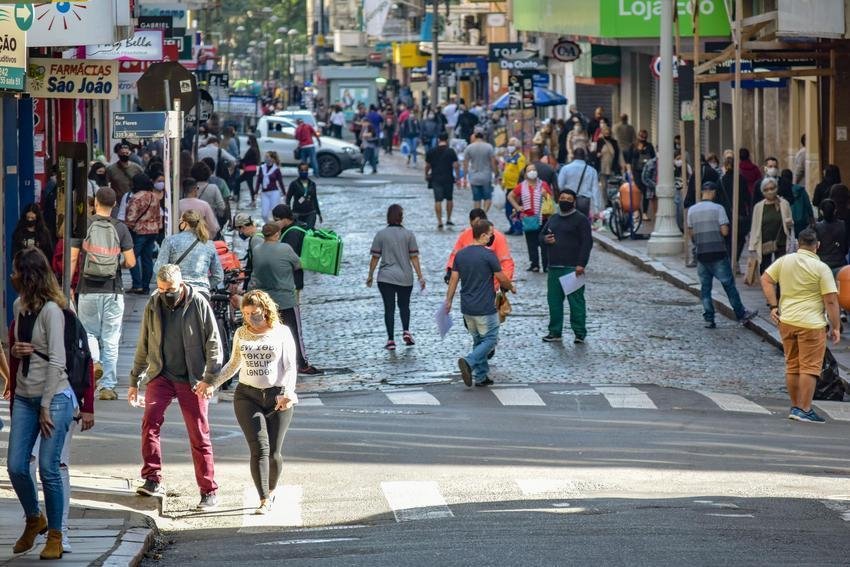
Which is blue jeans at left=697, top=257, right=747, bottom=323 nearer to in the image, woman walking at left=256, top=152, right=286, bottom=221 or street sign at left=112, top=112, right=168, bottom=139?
street sign at left=112, top=112, right=168, bottom=139

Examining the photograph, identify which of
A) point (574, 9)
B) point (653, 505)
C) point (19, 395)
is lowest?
point (653, 505)

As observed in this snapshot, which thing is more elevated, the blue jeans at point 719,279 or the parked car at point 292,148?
the parked car at point 292,148

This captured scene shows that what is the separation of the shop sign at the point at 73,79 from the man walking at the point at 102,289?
2.68 m

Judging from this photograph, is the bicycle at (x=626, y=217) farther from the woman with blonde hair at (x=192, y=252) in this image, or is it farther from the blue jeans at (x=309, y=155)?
the blue jeans at (x=309, y=155)

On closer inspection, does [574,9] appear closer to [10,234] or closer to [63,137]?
[63,137]

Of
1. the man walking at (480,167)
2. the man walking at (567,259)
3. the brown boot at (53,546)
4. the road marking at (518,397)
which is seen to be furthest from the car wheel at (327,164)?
the brown boot at (53,546)

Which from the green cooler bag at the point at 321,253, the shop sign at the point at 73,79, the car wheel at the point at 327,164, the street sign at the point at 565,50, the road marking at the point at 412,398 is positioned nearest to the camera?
the road marking at the point at 412,398

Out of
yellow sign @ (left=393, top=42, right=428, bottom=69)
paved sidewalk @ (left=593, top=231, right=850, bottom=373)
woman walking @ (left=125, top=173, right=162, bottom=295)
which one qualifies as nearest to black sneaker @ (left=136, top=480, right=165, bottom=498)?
paved sidewalk @ (left=593, top=231, right=850, bottom=373)

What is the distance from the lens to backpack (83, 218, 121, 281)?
15641 mm

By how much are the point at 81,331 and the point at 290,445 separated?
13.9ft

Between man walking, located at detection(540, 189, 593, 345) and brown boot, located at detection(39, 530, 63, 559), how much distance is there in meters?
10.6

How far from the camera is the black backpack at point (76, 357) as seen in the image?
9.59 m

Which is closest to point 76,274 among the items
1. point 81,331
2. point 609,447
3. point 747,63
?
point 609,447

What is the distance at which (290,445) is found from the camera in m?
13.7
